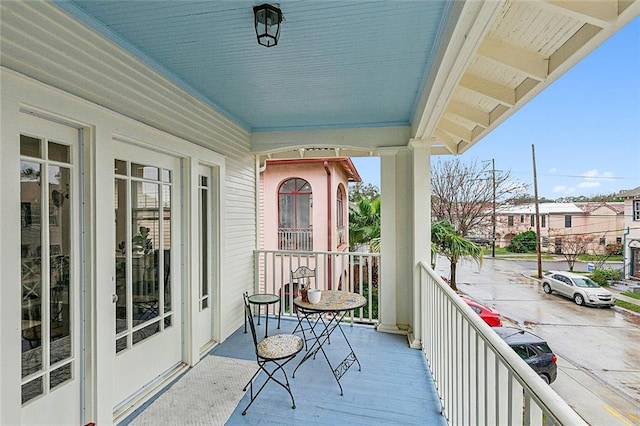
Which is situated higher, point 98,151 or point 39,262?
point 98,151

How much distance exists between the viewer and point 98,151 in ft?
6.32

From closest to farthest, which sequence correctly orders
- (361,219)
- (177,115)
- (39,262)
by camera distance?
(39,262), (177,115), (361,219)

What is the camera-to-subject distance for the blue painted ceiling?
68.2 inches

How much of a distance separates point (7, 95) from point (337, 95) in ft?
8.07

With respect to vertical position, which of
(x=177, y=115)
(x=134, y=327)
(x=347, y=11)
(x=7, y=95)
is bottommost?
(x=134, y=327)

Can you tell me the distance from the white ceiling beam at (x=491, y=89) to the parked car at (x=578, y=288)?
6.13 feet

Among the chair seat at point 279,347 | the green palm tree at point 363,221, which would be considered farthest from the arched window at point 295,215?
the chair seat at point 279,347

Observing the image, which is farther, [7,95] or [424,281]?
[424,281]

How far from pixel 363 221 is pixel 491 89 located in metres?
6.51

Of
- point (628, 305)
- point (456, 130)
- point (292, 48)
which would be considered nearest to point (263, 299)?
point (292, 48)

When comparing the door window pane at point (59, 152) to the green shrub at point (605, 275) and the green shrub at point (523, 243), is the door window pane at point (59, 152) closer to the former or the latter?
the green shrub at point (605, 275)

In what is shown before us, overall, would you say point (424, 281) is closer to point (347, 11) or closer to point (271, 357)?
point (271, 357)

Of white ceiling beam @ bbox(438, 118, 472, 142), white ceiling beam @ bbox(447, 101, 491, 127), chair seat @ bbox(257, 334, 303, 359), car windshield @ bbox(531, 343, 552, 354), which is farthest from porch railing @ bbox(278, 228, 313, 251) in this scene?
car windshield @ bbox(531, 343, 552, 354)

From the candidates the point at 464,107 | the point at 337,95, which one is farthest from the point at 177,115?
the point at 464,107
